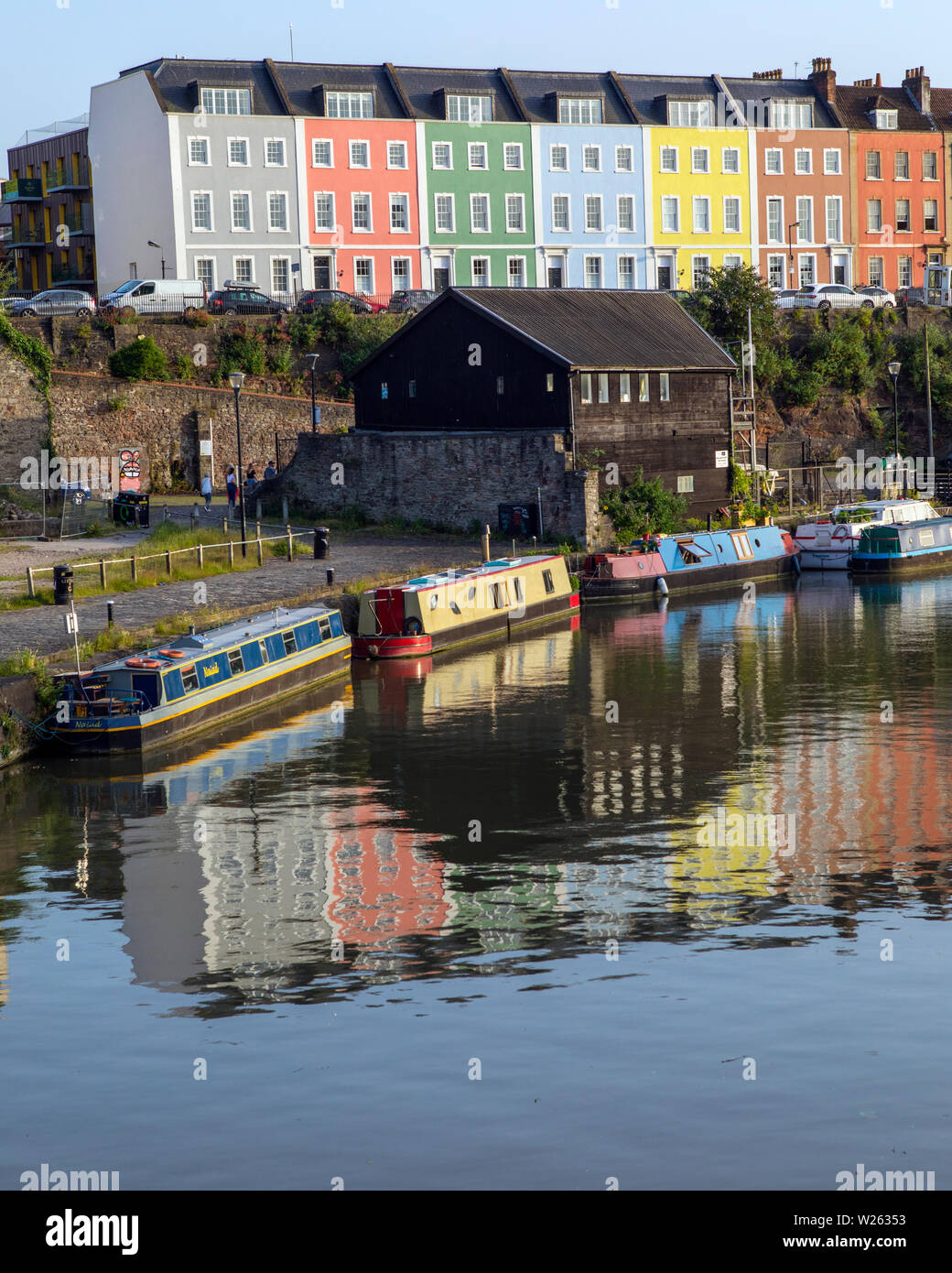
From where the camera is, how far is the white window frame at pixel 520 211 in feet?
240

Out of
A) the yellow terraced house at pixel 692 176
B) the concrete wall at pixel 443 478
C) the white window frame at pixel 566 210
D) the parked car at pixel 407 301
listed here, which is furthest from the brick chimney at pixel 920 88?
the concrete wall at pixel 443 478

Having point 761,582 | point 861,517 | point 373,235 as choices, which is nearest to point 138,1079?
point 761,582

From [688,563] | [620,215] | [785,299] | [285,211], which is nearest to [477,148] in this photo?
[620,215]

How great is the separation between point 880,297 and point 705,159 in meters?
11.1

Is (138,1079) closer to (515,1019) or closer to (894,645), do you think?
(515,1019)

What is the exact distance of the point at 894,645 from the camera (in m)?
37.8

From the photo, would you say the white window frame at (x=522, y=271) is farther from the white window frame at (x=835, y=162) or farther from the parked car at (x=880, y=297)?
the white window frame at (x=835, y=162)

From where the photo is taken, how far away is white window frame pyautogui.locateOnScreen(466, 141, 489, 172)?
7188 centimetres

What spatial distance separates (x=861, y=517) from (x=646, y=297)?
11238mm

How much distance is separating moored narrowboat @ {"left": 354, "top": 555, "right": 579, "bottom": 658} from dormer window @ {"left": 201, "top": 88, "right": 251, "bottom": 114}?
33.7m

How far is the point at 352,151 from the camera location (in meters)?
69.9

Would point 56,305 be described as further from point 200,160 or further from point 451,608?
point 451,608

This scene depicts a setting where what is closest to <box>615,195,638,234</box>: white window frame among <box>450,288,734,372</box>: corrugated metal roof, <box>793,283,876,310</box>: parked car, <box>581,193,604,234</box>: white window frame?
<box>581,193,604,234</box>: white window frame

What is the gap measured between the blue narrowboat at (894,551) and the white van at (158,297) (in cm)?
2787
